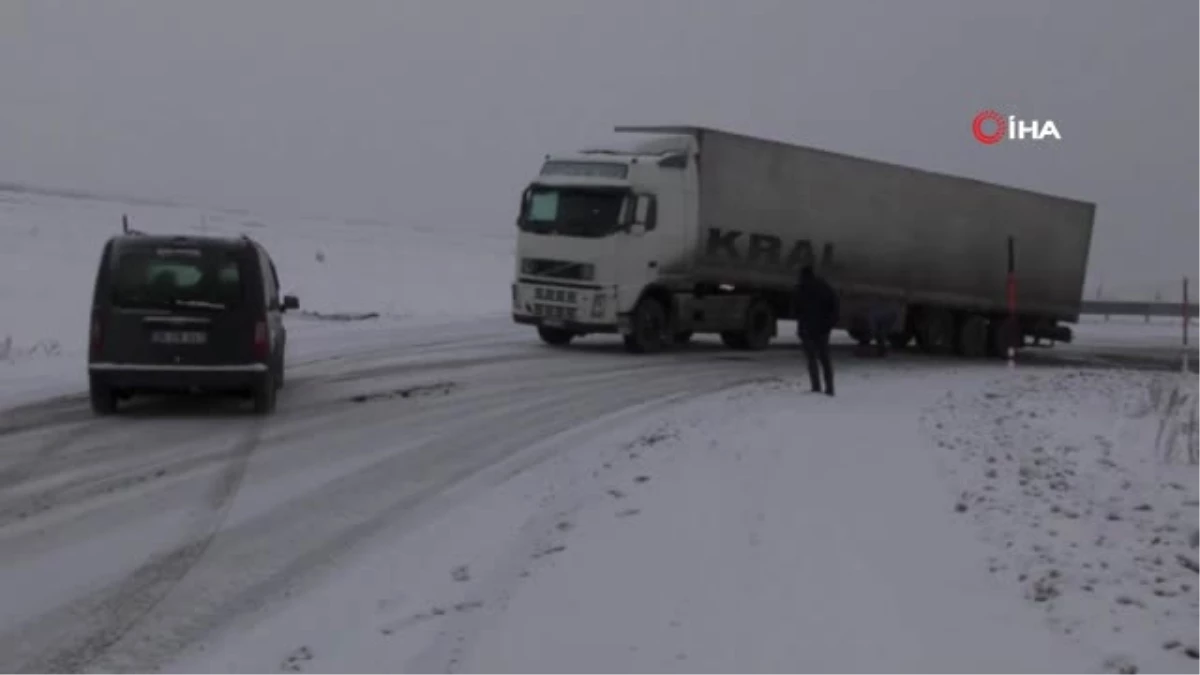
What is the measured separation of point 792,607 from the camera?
7391 mm

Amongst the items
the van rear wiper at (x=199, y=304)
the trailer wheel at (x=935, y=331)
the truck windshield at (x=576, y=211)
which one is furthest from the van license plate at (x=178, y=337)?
the trailer wheel at (x=935, y=331)

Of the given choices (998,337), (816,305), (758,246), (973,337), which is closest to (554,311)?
(758,246)

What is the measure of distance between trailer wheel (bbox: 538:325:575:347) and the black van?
39.6ft

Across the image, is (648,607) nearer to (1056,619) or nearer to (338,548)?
(1056,619)

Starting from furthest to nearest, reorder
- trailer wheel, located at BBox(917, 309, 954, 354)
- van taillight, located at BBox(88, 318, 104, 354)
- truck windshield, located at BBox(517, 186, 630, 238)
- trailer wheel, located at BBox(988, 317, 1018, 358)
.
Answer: trailer wheel, located at BBox(988, 317, 1018, 358) < trailer wheel, located at BBox(917, 309, 954, 354) < truck windshield, located at BBox(517, 186, 630, 238) < van taillight, located at BBox(88, 318, 104, 354)

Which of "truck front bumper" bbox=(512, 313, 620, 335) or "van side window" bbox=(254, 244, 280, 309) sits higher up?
"van side window" bbox=(254, 244, 280, 309)

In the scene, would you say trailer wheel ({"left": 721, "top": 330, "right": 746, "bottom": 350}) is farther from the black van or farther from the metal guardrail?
the metal guardrail

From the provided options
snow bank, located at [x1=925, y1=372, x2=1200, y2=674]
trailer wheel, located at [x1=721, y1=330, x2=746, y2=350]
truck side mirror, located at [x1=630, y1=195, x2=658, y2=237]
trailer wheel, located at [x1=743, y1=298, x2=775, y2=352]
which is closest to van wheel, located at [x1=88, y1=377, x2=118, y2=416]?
snow bank, located at [x1=925, y1=372, x2=1200, y2=674]

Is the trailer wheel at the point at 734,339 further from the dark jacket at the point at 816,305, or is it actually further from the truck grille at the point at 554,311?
the dark jacket at the point at 816,305

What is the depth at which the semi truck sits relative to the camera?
83.3 feet

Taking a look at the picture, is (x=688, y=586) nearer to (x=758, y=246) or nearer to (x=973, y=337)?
(x=758, y=246)

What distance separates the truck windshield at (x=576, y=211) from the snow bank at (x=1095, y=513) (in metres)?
9.95

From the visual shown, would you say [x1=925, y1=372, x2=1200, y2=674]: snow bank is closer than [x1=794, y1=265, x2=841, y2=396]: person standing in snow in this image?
Yes

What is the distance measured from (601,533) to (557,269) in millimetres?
16591
